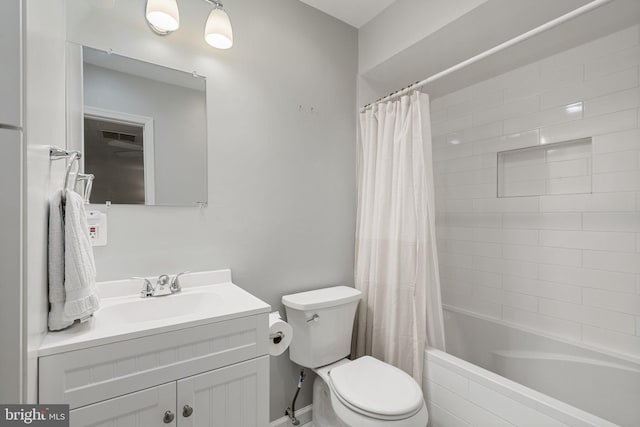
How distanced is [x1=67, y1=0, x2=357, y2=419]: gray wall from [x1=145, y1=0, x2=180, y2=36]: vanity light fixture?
0.09 m

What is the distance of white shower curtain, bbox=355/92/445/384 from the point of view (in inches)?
62.1

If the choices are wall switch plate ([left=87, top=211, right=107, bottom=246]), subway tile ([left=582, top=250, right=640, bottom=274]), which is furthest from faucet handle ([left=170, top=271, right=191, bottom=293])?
subway tile ([left=582, top=250, right=640, bottom=274])

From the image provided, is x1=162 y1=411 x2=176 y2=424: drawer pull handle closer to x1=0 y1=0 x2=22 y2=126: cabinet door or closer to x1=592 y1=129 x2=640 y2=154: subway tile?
x1=0 y1=0 x2=22 y2=126: cabinet door

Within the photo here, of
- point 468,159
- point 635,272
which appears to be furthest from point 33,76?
point 635,272

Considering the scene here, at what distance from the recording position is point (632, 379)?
149cm

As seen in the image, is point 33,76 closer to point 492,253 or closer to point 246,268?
Answer: point 246,268

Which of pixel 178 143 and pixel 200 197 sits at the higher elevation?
pixel 178 143

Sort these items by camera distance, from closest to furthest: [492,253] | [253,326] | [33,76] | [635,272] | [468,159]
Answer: [33,76], [253,326], [635,272], [492,253], [468,159]

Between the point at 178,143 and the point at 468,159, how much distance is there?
2.06 m

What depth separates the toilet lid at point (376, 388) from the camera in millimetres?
1184

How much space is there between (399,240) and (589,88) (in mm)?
1427

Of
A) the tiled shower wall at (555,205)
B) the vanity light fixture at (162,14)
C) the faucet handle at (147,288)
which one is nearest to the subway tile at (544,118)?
the tiled shower wall at (555,205)

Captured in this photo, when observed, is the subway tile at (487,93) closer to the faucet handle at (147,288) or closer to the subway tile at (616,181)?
the subway tile at (616,181)

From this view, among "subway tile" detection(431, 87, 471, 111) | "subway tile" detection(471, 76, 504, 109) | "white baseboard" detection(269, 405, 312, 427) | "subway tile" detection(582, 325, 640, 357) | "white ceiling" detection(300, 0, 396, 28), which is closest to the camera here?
"subway tile" detection(582, 325, 640, 357)
